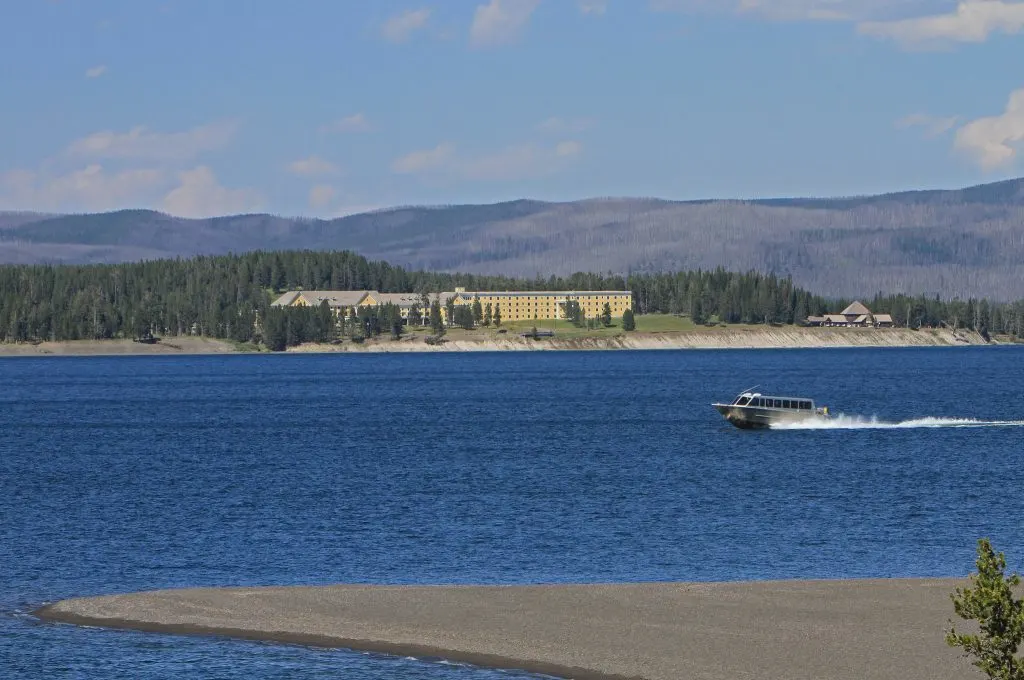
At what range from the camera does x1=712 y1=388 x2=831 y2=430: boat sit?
381ft

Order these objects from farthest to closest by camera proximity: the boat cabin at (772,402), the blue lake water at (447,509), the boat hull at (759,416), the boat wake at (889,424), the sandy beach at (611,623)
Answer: the boat cabin at (772,402)
the boat wake at (889,424)
the boat hull at (759,416)
the blue lake water at (447,509)
the sandy beach at (611,623)

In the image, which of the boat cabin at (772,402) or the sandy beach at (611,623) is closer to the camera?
the sandy beach at (611,623)

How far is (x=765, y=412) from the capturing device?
116125 mm

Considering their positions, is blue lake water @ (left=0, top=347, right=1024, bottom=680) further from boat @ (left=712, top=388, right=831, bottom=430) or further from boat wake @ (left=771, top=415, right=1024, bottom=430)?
boat @ (left=712, top=388, right=831, bottom=430)

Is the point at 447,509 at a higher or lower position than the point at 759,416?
lower

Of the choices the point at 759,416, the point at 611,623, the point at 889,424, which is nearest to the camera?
the point at 611,623

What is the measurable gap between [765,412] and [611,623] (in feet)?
249

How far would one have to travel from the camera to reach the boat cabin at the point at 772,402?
117500 millimetres

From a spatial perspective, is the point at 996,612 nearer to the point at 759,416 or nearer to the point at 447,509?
the point at 447,509

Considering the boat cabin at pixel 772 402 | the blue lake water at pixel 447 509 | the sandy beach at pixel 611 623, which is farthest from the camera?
the boat cabin at pixel 772 402

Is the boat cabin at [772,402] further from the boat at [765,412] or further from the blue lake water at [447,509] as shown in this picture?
the blue lake water at [447,509]

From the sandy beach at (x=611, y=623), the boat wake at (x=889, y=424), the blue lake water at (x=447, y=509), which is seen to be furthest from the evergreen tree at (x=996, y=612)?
the boat wake at (x=889, y=424)

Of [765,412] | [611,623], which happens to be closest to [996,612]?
[611,623]

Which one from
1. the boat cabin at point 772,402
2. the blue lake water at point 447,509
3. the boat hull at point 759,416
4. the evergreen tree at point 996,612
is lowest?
the blue lake water at point 447,509
